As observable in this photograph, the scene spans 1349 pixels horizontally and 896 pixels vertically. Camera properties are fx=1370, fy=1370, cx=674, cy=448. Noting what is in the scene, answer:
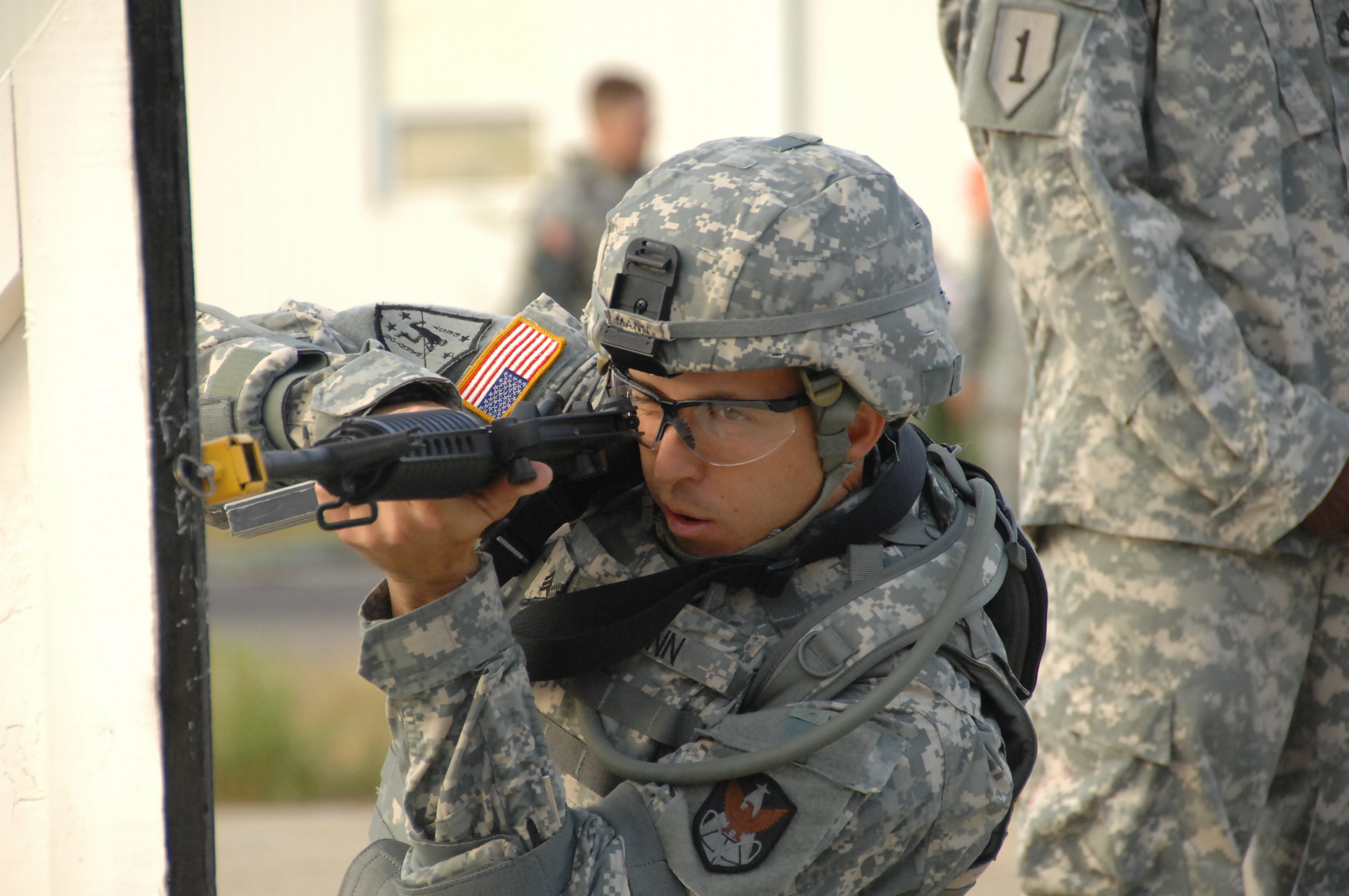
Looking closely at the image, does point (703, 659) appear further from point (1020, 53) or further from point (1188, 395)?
point (1020, 53)

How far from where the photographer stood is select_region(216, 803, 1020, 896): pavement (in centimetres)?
388

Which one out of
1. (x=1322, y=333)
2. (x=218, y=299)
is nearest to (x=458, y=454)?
(x=1322, y=333)

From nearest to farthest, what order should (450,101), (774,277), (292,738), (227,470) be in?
1. (227,470)
2. (774,277)
3. (292,738)
4. (450,101)

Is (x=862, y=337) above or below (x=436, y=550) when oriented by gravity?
above

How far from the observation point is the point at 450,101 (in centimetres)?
954

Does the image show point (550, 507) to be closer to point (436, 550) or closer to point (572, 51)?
point (436, 550)

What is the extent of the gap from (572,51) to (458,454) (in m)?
8.48

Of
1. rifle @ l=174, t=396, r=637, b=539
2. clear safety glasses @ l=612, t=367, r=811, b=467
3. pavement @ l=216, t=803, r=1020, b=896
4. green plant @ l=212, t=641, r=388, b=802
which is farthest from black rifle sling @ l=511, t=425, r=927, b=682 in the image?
green plant @ l=212, t=641, r=388, b=802

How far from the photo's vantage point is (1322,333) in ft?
8.43

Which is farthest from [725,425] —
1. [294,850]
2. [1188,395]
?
[294,850]

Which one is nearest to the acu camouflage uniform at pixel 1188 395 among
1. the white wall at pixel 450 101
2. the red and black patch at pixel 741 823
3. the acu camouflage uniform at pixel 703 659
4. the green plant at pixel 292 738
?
the acu camouflage uniform at pixel 703 659

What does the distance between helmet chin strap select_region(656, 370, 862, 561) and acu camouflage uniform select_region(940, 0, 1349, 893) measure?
87 centimetres

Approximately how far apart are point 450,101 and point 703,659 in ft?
27.5

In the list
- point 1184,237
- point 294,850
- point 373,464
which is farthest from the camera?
point 294,850
